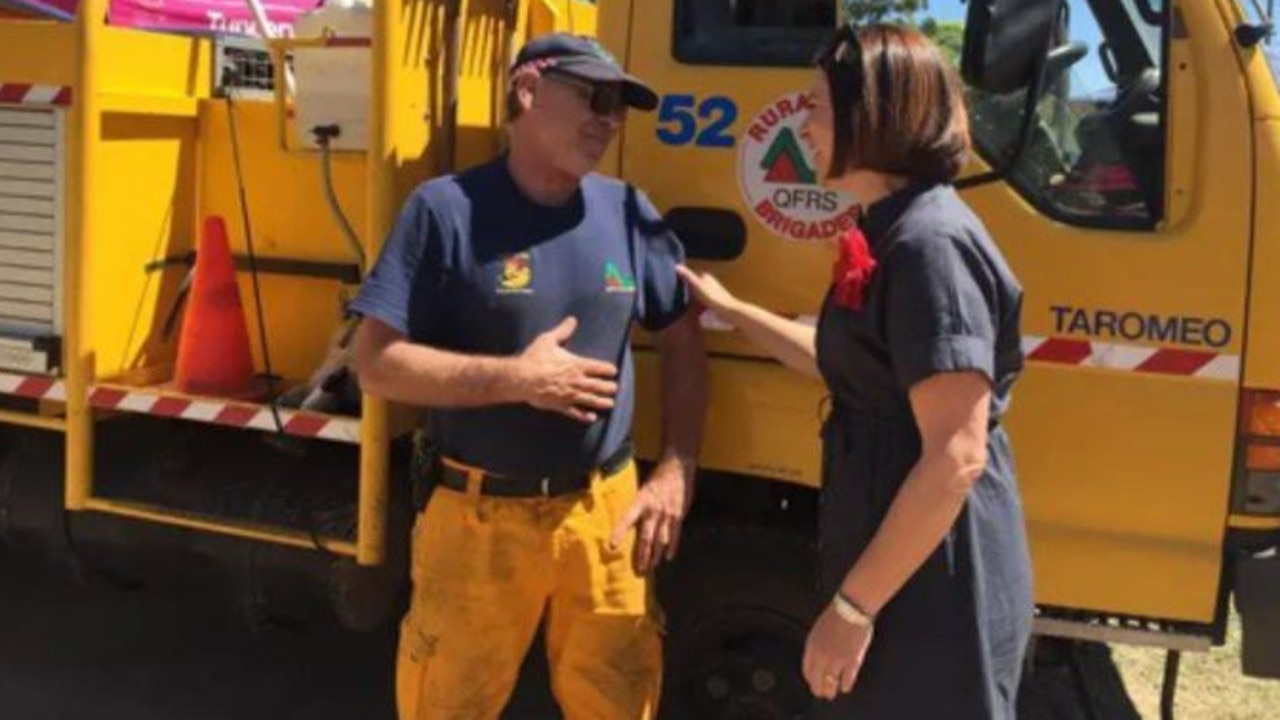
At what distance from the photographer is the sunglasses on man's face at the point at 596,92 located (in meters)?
2.62

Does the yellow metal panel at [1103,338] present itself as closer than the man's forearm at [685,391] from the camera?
Yes

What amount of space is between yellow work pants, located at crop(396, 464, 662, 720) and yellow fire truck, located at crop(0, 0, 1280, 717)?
460 millimetres

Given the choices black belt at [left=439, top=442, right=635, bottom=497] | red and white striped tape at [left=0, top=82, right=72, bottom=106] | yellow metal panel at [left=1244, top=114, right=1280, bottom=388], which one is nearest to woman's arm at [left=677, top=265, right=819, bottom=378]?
black belt at [left=439, top=442, right=635, bottom=497]

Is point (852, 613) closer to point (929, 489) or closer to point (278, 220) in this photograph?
point (929, 489)

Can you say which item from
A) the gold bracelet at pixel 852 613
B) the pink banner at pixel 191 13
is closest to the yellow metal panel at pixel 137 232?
the pink banner at pixel 191 13

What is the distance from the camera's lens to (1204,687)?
4.32m

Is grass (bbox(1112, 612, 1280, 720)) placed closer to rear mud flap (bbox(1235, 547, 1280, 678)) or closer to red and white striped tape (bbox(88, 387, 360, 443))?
rear mud flap (bbox(1235, 547, 1280, 678))

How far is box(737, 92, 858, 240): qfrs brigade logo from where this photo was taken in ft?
9.84

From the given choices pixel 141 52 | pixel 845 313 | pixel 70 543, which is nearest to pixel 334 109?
pixel 141 52

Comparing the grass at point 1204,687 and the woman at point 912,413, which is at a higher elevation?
the woman at point 912,413

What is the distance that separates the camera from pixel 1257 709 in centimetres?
418

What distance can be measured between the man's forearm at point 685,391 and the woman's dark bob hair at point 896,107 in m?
0.95

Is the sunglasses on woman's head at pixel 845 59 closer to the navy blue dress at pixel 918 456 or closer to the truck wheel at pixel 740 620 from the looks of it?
the navy blue dress at pixel 918 456

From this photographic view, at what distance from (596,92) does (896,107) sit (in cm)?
85
